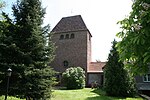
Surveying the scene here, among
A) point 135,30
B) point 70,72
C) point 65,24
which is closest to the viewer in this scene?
point 135,30

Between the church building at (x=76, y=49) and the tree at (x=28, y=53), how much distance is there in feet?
77.6

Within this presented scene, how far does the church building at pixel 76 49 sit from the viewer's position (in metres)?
40.1

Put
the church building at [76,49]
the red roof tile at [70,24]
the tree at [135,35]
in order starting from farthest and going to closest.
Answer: the red roof tile at [70,24] → the church building at [76,49] → the tree at [135,35]

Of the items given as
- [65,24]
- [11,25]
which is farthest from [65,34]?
[11,25]

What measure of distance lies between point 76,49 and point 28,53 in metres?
26.3

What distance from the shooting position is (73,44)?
4178 cm

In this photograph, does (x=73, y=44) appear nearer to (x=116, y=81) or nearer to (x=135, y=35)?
(x=116, y=81)

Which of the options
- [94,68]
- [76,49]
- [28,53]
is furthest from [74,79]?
[28,53]

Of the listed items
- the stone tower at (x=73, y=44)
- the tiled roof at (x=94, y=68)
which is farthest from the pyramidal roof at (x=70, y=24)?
the tiled roof at (x=94, y=68)

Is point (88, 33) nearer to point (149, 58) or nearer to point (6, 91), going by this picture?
point (6, 91)

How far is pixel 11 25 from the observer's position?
650 inches

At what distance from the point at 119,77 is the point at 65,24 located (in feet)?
70.3

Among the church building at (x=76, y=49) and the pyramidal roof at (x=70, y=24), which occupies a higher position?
the pyramidal roof at (x=70, y=24)

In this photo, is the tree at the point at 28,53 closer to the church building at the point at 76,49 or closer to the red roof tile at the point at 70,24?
the church building at the point at 76,49
